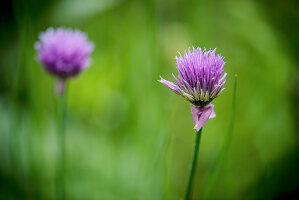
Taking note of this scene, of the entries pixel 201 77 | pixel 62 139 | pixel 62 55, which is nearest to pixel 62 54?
pixel 62 55

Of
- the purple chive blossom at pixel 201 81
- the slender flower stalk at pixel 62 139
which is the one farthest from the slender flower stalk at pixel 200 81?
the slender flower stalk at pixel 62 139

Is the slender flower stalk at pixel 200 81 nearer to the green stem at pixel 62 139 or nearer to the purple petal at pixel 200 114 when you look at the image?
the purple petal at pixel 200 114

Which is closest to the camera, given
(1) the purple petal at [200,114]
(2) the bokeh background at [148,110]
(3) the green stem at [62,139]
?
(1) the purple petal at [200,114]

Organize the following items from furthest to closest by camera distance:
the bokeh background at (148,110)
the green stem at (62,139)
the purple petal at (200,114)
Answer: the bokeh background at (148,110) → the green stem at (62,139) → the purple petal at (200,114)

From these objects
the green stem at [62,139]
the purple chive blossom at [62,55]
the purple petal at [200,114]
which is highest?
the purple chive blossom at [62,55]

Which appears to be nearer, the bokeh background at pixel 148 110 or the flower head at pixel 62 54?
the flower head at pixel 62 54

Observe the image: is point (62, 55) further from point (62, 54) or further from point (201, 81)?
point (201, 81)

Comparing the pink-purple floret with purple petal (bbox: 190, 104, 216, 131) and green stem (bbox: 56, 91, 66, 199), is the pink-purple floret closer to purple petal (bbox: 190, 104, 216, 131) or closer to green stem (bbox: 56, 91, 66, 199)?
purple petal (bbox: 190, 104, 216, 131)
